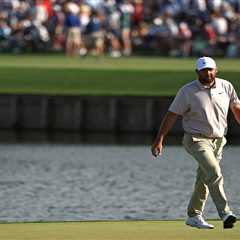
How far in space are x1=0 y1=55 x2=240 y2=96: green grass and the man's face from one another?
18.9 meters

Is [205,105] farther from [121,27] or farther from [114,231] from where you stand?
[121,27]

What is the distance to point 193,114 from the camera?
1470 centimetres

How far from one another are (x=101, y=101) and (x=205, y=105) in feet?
61.2

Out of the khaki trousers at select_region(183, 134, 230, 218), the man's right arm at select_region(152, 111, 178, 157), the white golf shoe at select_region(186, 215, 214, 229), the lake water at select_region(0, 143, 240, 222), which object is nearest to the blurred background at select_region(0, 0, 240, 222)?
the lake water at select_region(0, 143, 240, 222)

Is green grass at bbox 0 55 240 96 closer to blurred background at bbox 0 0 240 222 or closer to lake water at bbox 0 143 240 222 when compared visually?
blurred background at bbox 0 0 240 222

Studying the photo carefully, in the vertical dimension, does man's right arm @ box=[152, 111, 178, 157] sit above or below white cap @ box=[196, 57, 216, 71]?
below

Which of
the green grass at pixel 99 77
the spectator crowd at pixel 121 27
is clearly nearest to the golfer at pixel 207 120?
the green grass at pixel 99 77

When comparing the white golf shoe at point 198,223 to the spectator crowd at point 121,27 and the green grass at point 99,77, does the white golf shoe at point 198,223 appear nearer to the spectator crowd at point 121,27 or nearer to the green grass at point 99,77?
the green grass at point 99,77

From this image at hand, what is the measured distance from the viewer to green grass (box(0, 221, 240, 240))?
47.0 feet

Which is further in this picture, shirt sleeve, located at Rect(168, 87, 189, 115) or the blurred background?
the blurred background

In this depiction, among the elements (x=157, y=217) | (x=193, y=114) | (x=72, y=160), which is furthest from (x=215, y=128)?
(x=72, y=160)

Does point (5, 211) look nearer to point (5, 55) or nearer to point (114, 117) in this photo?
point (114, 117)

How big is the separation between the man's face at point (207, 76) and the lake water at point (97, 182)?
472cm

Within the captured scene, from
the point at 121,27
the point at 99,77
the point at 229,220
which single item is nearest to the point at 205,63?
the point at 229,220
